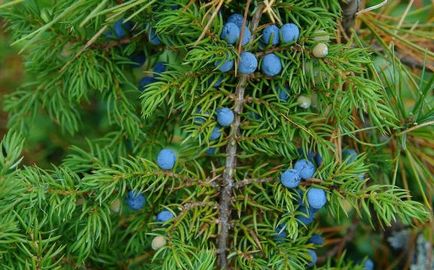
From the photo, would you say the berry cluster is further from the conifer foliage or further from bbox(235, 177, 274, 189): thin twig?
bbox(235, 177, 274, 189): thin twig

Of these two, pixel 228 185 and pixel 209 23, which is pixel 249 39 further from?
pixel 228 185

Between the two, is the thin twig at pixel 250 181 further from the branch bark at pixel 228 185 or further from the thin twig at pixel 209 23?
the thin twig at pixel 209 23

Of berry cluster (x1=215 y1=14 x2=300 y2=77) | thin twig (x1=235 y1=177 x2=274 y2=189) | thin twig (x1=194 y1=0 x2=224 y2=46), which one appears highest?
thin twig (x1=194 y1=0 x2=224 y2=46)

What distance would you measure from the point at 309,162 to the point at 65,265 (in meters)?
0.30

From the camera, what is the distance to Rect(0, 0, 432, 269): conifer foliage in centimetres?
68

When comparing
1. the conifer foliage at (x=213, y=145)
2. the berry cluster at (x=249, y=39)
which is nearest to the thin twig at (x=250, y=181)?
the conifer foliage at (x=213, y=145)

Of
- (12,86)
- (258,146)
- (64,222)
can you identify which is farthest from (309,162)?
(12,86)

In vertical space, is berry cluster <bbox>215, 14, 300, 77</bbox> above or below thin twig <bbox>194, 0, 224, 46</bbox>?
below

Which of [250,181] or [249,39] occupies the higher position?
[249,39]

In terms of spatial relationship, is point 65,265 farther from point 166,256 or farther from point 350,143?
point 350,143

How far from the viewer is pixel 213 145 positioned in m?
0.72

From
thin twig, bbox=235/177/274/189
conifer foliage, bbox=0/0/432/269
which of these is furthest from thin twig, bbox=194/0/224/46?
thin twig, bbox=235/177/274/189

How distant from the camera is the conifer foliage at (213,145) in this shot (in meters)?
0.68

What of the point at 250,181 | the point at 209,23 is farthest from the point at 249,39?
the point at 250,181
